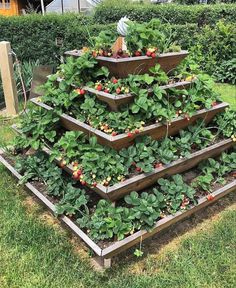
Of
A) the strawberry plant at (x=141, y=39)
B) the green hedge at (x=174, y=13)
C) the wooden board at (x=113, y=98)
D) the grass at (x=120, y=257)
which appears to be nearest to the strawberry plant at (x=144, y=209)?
the grass at (x=120, y=257)

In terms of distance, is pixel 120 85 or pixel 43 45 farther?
pixel 43 45

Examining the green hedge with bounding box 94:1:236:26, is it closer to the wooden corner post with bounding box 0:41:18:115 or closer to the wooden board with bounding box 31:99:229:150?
the wooden corner post with bounding box 0:41:18:115

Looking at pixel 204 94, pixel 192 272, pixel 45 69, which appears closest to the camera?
pixel 192 272

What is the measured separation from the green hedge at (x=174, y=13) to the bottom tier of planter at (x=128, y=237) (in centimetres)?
712

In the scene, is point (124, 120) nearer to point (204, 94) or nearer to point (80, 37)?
point (204, 94)

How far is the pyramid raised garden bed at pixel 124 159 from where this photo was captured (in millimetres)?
2701

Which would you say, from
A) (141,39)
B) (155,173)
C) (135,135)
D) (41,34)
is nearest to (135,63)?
(141,39)

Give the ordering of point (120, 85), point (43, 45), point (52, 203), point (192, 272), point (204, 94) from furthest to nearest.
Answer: point (43, 45), point (204, 94), point (52, 203), point (120, 85), point (192, 272)

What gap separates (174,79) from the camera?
3285 millimetres

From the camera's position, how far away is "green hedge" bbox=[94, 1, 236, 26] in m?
9.26

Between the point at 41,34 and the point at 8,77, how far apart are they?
2.52 m

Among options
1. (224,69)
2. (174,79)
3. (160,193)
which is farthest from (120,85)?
(224,69)

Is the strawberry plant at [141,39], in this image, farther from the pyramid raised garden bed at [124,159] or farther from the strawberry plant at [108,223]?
the strawberry plant at [108,223]

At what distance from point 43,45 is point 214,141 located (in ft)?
18.3
